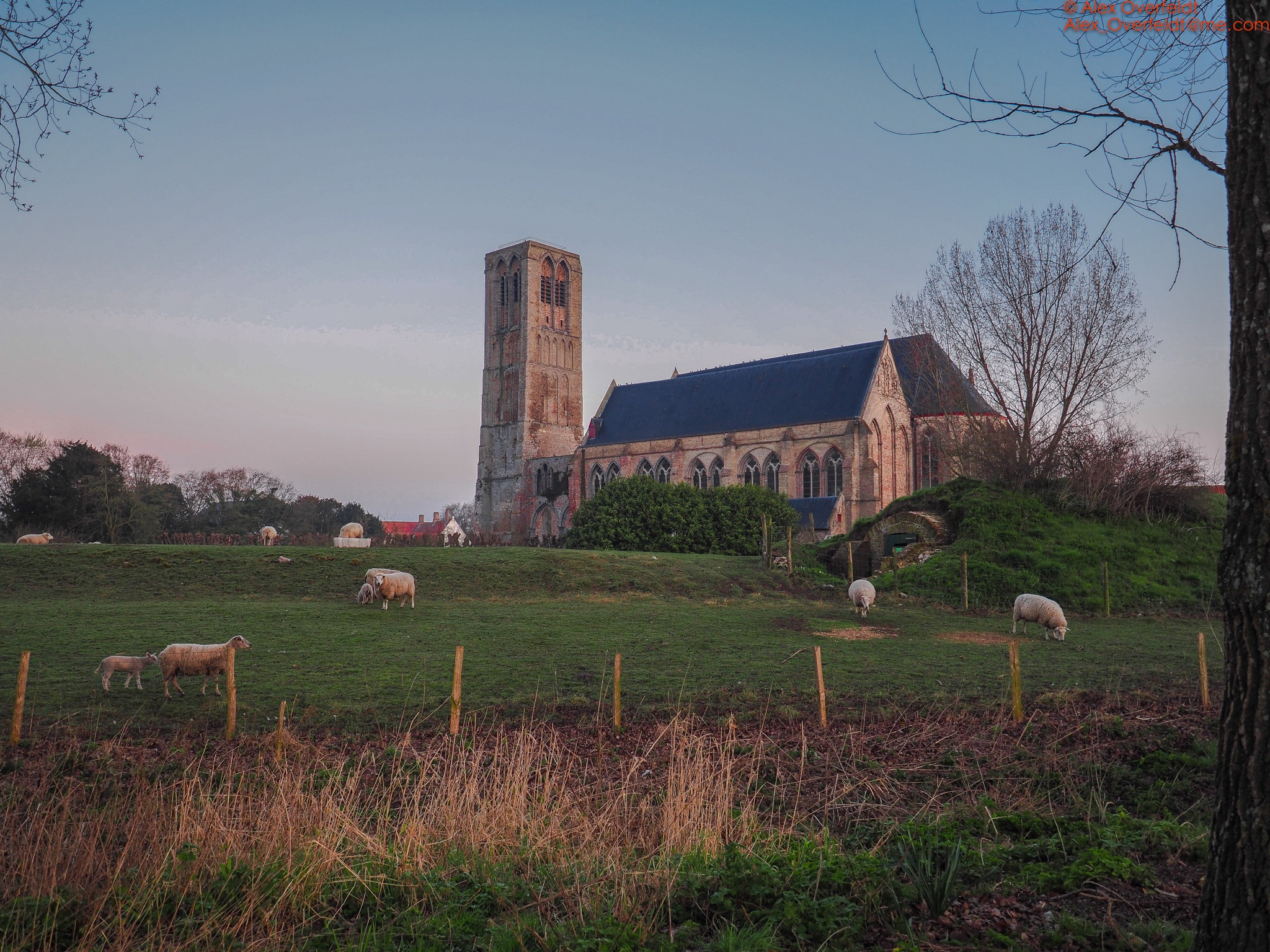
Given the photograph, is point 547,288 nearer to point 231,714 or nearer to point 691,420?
point 691,420

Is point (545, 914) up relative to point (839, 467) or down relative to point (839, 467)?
down

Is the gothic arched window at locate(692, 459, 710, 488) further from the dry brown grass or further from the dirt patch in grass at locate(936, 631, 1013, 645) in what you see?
the dry brown grass

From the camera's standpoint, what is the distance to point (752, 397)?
60.6 m

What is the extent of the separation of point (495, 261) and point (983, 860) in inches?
2882

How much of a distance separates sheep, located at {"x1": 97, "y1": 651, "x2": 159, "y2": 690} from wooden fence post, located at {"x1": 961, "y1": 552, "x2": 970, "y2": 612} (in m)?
19.8

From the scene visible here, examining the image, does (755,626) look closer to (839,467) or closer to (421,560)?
(421,560)

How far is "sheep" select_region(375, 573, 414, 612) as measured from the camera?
21484mm

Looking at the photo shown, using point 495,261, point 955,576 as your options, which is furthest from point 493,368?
point 955,576

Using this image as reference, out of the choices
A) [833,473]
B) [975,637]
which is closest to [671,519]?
[833,473]

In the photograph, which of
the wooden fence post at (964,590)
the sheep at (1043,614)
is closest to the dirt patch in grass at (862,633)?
the sheep at (1043,614)

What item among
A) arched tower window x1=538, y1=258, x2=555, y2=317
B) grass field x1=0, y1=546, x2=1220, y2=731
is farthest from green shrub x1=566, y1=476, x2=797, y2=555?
arched tower window x1=538, y1=258, x2=555, y2=317

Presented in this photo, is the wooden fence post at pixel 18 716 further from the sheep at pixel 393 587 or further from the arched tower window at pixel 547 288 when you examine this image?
the arched tower window at pixel 547 288

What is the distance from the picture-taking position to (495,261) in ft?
243

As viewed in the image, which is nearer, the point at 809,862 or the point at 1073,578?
the point at 809,862
